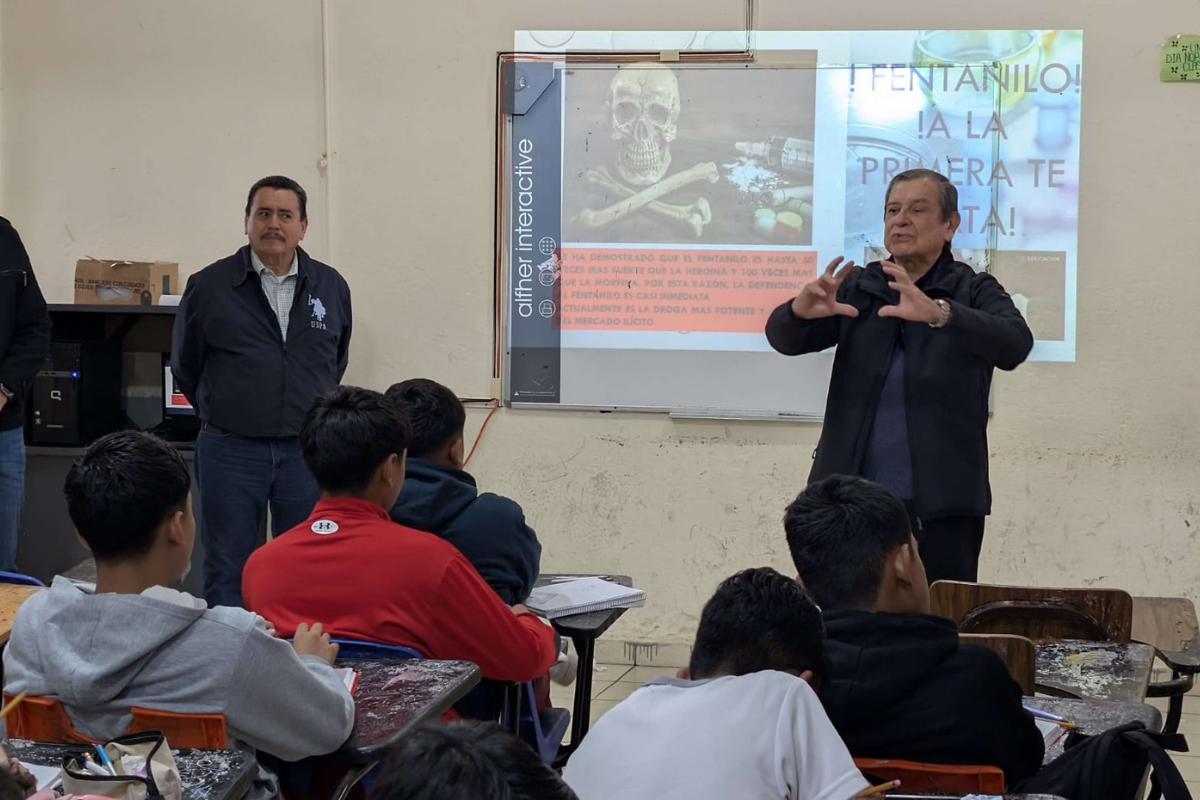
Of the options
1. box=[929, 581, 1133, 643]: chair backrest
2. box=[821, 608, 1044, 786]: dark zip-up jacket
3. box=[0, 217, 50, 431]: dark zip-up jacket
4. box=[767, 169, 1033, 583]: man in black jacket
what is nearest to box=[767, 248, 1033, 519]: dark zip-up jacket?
box=[767, 169, 1033, 583]: man in black jacket

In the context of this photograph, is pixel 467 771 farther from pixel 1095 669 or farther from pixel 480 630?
pixel 1095 669

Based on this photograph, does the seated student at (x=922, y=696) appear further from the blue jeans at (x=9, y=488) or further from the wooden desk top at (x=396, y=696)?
the blue jeans at (x=9, y=488)

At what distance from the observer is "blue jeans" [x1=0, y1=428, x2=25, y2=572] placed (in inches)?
145

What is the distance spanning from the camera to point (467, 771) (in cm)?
82

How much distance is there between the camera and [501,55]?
4590 mm

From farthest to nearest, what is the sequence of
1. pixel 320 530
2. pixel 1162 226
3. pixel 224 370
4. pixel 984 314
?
1. pixel 1162 226
2. pixel 224 370
3. pixel 984 314
4. pixel 320 530

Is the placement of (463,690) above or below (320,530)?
below

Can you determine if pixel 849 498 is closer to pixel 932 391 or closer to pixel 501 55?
pixel 932 391

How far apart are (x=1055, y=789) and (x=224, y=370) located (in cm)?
302

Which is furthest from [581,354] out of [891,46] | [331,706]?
[331,706]

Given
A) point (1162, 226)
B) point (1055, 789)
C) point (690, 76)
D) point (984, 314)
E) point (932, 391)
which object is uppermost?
point (690, 76)

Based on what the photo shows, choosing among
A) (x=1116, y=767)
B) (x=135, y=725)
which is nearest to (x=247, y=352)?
(x=135, y=725)

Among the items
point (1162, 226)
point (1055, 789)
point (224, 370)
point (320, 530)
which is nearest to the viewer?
point (1055, 789)

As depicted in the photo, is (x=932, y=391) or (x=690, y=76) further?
(x=690, y=76)
